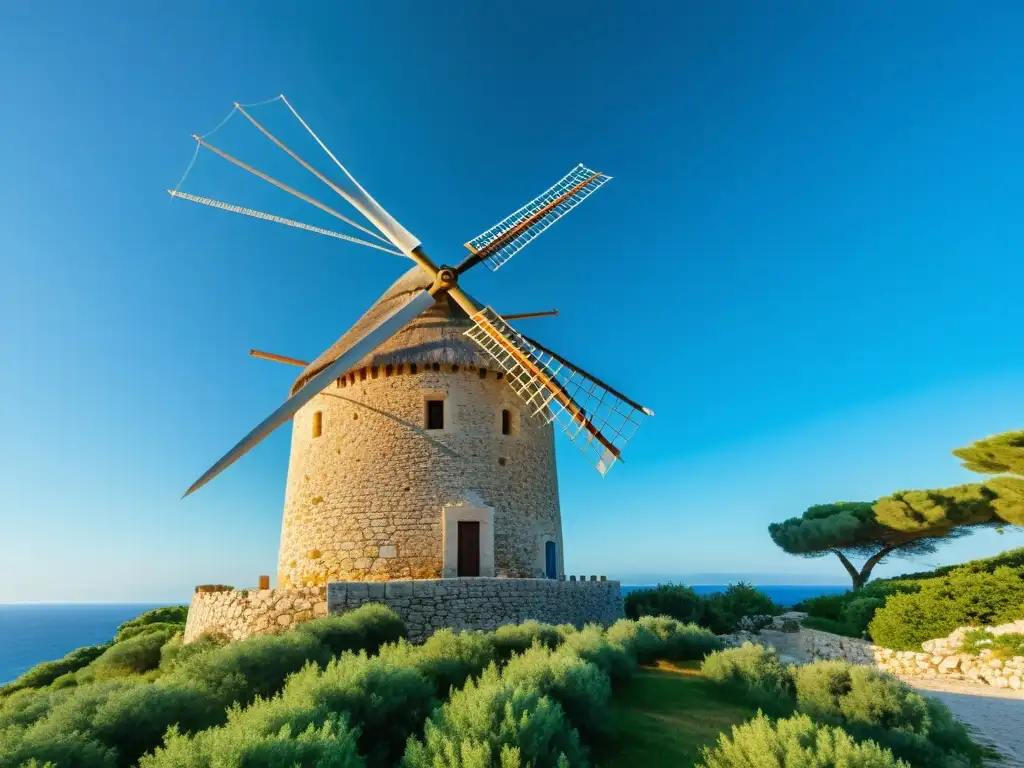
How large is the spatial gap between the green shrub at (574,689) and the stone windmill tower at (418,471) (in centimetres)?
619

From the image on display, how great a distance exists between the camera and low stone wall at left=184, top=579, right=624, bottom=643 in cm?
1078

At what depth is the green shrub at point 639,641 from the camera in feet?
33.1

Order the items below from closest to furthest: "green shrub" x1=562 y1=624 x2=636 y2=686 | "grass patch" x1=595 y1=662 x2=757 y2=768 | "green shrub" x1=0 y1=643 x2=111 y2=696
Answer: "grass patch" x1=595 y1=662 x2=757 y2=768, "green shrub" x1=562 y1=624 x2=636 y2=686, "green shrub" x1=0 y1=643 x2=111 y2=696

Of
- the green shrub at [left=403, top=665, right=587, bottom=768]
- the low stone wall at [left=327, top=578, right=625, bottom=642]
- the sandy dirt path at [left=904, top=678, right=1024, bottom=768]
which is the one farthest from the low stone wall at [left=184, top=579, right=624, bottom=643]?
the sandy dirt path at [left=904, top=678, right=1024, bottom=768]

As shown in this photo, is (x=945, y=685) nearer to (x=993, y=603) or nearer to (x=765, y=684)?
(x=993, y=603)

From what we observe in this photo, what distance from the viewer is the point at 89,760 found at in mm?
4504

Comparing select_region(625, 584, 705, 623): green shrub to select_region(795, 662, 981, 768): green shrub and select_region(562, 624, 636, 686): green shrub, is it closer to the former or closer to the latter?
select_region(562, 624, 636, 686): green shrub

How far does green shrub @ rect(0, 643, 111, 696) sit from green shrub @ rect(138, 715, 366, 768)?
58.6 feet

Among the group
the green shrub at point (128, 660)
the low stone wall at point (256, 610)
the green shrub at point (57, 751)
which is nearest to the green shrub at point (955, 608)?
the low stone wall at point (256, 610)

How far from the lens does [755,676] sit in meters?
8.41

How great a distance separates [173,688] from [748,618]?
16.6 meters

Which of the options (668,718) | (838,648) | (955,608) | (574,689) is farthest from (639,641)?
(955,608)

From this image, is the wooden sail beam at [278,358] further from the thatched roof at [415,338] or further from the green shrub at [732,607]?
the green shrub at [732,607]

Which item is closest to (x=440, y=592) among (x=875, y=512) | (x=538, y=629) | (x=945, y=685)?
(x=538, y=629)
